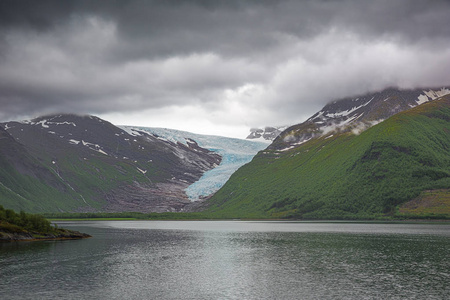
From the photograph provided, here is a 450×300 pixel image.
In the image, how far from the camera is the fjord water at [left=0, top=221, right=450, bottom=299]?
48156 mm

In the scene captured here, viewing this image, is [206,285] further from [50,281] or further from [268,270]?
[50,281]

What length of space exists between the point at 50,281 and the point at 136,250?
3633cm

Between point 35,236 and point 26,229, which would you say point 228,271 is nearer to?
point 35,236

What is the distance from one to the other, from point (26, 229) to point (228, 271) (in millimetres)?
70511

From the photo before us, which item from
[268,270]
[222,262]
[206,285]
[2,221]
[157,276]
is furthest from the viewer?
[2,221]

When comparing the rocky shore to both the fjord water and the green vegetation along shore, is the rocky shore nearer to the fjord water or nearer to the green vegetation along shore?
the green vegetation along shore

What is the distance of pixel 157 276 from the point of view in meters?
59.1

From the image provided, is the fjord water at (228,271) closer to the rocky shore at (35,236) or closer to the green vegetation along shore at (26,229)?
the rocky shore at (35,236)

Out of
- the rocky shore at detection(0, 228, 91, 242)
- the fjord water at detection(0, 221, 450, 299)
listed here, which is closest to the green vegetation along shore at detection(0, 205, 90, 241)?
the rocky shore at detection(0, 228, 91, 242)

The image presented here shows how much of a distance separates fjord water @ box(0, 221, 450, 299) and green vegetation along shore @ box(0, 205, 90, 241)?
12.0 meters

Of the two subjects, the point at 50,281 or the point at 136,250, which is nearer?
the point at 50,281

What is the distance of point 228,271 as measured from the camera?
6381 cm

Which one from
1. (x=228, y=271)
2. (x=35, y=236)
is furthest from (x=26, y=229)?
(x=228, y=271)

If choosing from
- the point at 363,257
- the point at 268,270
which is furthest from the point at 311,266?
the point at 363,257
